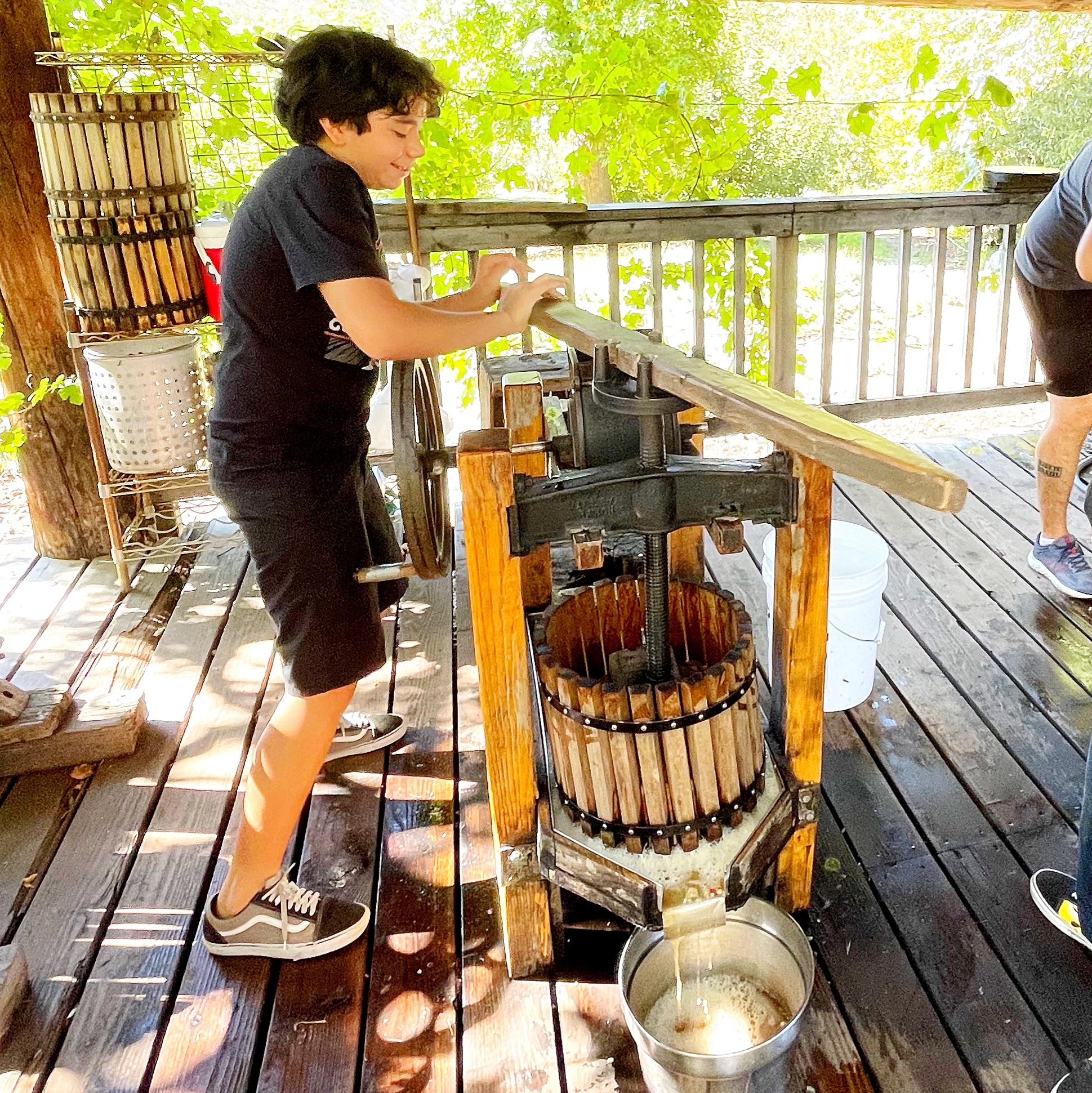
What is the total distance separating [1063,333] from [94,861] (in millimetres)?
3168

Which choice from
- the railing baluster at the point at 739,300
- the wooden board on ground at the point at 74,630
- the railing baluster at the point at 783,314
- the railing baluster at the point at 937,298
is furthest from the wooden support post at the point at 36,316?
the railing baluster at the point at 937,298

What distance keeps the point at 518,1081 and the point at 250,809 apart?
70 centimetres

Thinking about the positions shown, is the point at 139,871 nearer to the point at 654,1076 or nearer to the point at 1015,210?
the point at 654,1076

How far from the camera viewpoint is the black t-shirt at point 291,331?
5.27ft

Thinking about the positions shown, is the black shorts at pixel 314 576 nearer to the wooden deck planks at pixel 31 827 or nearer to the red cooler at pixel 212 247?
the wooden deck planks at pixel 31 827

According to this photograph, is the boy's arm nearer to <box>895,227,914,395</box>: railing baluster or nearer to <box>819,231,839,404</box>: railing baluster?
<box>819,231,839,404</box>: railing baluster

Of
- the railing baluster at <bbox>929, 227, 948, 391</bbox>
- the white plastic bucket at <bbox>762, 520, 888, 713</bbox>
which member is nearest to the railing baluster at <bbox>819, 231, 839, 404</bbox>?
the railing baluster at <bbox>929, 227, 948, 391</bbox>

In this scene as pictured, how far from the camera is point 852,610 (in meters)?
2.45

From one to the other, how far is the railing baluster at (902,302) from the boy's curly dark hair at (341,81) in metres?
3.19

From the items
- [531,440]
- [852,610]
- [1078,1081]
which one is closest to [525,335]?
[531,440]

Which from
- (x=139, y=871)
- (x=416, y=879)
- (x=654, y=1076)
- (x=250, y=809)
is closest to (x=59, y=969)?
(x=139, y=871)

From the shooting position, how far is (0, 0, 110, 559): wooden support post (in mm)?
3270

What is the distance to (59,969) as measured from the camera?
1951 millimetres

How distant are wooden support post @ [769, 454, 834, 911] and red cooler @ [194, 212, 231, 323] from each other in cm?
231
